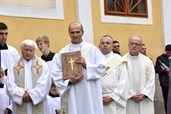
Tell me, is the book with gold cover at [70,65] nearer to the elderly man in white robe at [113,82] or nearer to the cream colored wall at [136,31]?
the elderly man in white robe at [113,82]

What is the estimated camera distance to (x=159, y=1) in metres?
14.4

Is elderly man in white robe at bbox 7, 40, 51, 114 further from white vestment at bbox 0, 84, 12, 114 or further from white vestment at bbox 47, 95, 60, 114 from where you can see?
white vestment at bbox 47, 95, 60, 114

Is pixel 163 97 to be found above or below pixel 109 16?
below

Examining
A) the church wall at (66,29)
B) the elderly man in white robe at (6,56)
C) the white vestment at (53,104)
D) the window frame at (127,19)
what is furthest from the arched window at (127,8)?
the white vestment at (53,104)

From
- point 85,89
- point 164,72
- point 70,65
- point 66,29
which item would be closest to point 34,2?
point 66,29

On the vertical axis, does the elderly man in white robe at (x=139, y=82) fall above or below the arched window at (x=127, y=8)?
below

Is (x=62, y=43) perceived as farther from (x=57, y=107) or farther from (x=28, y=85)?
(x=28, y=85)

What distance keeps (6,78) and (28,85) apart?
17.3 inches

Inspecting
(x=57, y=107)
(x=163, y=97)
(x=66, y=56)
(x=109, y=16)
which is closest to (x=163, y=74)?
(x=163, y=97)

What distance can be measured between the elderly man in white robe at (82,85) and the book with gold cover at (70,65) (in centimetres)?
5

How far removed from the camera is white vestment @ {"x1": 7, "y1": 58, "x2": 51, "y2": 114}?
28.0 feet

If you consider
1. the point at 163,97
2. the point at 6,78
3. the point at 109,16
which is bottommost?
the point at 163,97

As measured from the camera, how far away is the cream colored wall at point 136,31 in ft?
43.2

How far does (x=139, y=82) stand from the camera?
1027 cm
